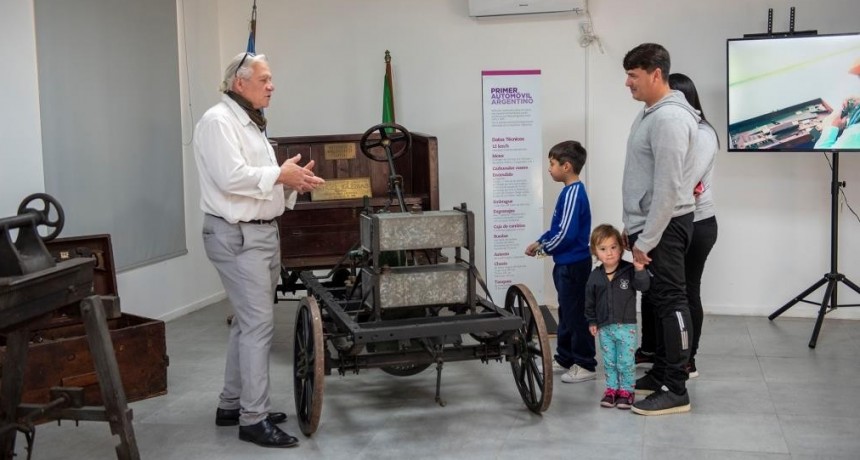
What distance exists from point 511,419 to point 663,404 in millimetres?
711

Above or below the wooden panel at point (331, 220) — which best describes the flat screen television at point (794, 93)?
above

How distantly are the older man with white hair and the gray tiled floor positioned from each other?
0.29m

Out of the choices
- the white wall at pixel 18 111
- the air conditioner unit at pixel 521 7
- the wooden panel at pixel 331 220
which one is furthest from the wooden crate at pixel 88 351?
the air conditioner unit at pixel 521 7

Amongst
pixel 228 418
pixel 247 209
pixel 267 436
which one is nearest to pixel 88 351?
pixel 228 418

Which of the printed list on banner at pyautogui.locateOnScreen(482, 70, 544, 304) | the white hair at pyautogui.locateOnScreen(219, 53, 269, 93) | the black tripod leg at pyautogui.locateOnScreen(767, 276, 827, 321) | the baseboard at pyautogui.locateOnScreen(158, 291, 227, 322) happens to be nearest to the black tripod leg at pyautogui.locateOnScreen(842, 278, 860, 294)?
the black tripod leg at pyautogui.locateOnScreen(767, 276, 827, 321)

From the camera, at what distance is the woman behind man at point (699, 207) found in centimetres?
429

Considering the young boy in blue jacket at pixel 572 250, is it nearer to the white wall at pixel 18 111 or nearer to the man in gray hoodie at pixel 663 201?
the man in gray hoodie at pixel 663 201

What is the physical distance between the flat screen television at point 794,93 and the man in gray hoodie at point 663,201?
1.99m

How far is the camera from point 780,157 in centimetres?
640

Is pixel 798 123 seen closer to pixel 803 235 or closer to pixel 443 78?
pixel 803 235

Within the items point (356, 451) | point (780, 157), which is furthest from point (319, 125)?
point (356, 451)

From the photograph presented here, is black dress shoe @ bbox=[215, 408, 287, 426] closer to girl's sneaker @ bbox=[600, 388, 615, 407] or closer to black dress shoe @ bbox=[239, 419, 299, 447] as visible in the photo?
black dress shoe @ bbox=[239, 419, 299, 447]

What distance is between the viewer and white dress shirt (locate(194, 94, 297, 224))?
3.81 meters

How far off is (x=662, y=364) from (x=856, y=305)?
7.90ft
